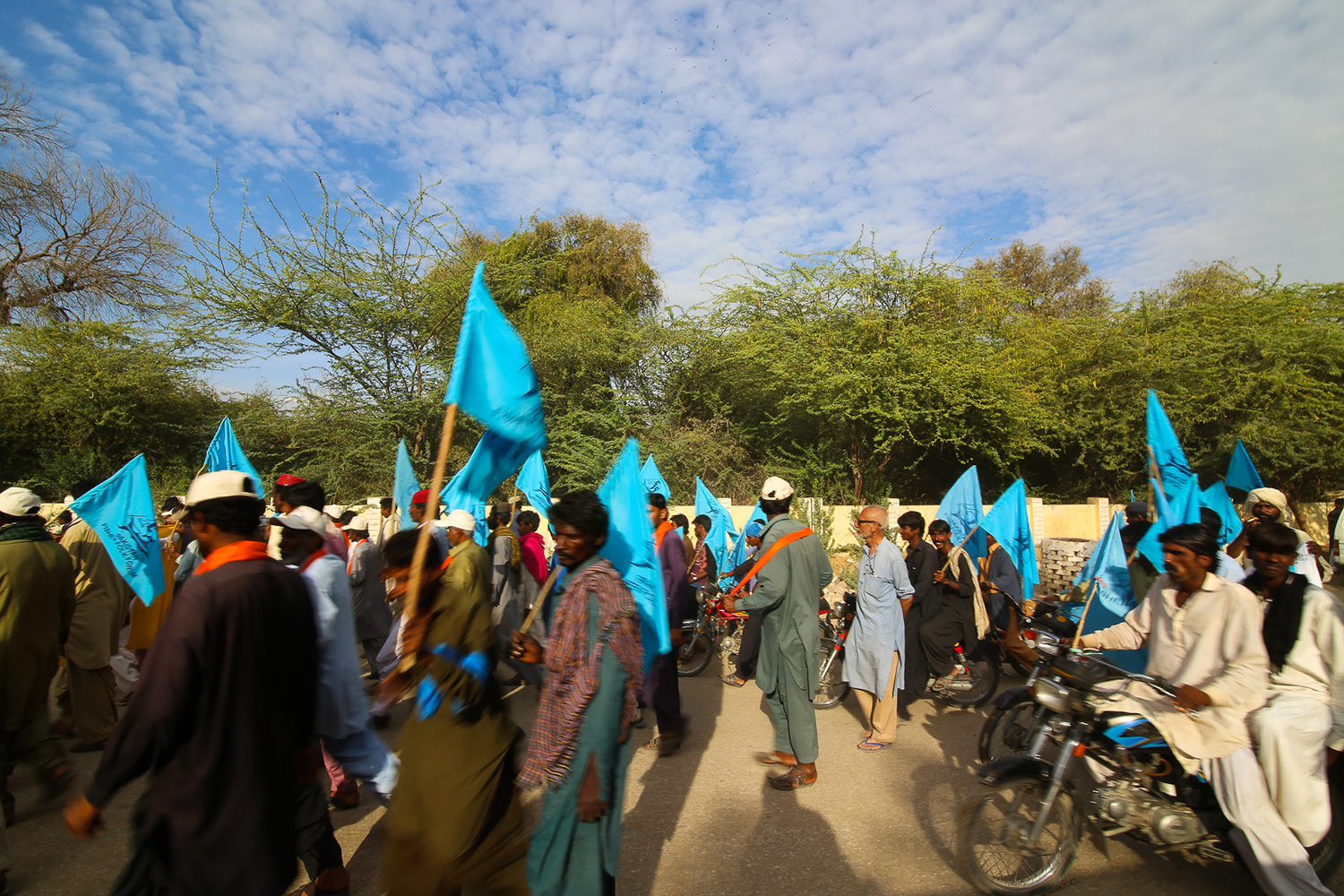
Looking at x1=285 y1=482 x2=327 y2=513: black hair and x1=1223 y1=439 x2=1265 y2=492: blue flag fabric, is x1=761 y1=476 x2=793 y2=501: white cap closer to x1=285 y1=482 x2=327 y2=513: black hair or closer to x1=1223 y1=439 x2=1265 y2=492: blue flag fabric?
x1=285 y1=482 x2=327 y2=513: black hair

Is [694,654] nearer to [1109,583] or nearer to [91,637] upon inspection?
[1109,583]

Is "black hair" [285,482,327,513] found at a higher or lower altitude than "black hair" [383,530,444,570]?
higher

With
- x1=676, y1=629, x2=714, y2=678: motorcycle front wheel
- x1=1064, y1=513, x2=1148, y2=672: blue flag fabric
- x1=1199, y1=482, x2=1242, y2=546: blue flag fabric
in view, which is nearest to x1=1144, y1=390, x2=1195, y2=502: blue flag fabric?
x1=1064, y1=513, x2=1148, y2=672: blue flag fabric

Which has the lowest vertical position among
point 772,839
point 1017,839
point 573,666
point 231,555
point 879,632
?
point 772,839

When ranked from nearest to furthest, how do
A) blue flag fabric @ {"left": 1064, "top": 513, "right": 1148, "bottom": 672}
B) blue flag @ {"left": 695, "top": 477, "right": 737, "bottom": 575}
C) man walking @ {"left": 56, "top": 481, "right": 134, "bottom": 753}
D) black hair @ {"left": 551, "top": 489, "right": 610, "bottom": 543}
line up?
black hair @ {"left": 551, "top": 489, "right": 610, "bottom": 543} < man walking @ {"left": 56, "top": 481, "right": 134, "bottom": 753} < blue flag fabric @ {"left": 1064, "top": 513, "right": 1148, "bottom": 672} < blue flag @ {"left": 695, "top": 477, "right": 737, "bottom": 575}

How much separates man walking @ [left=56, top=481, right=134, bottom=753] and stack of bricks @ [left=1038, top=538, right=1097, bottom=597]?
41.5ft

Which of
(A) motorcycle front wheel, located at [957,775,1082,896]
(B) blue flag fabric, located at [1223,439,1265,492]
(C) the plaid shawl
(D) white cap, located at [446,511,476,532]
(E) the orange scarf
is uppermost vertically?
(B) blue flag fabric, located at [1223,439,1265,492]

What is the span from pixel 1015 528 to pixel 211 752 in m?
6.73

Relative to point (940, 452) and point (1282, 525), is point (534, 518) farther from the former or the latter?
point (940, 452)

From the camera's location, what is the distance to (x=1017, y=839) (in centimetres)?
316

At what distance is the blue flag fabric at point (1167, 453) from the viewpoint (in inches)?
220

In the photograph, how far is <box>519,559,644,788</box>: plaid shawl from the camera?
245 cm

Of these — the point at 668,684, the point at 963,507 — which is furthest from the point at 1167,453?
the point at 668,684

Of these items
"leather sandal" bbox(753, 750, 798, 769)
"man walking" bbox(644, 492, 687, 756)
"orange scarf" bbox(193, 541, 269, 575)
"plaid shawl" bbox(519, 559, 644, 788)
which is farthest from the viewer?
"man walking" bbox(644, 492, 687, 756)
